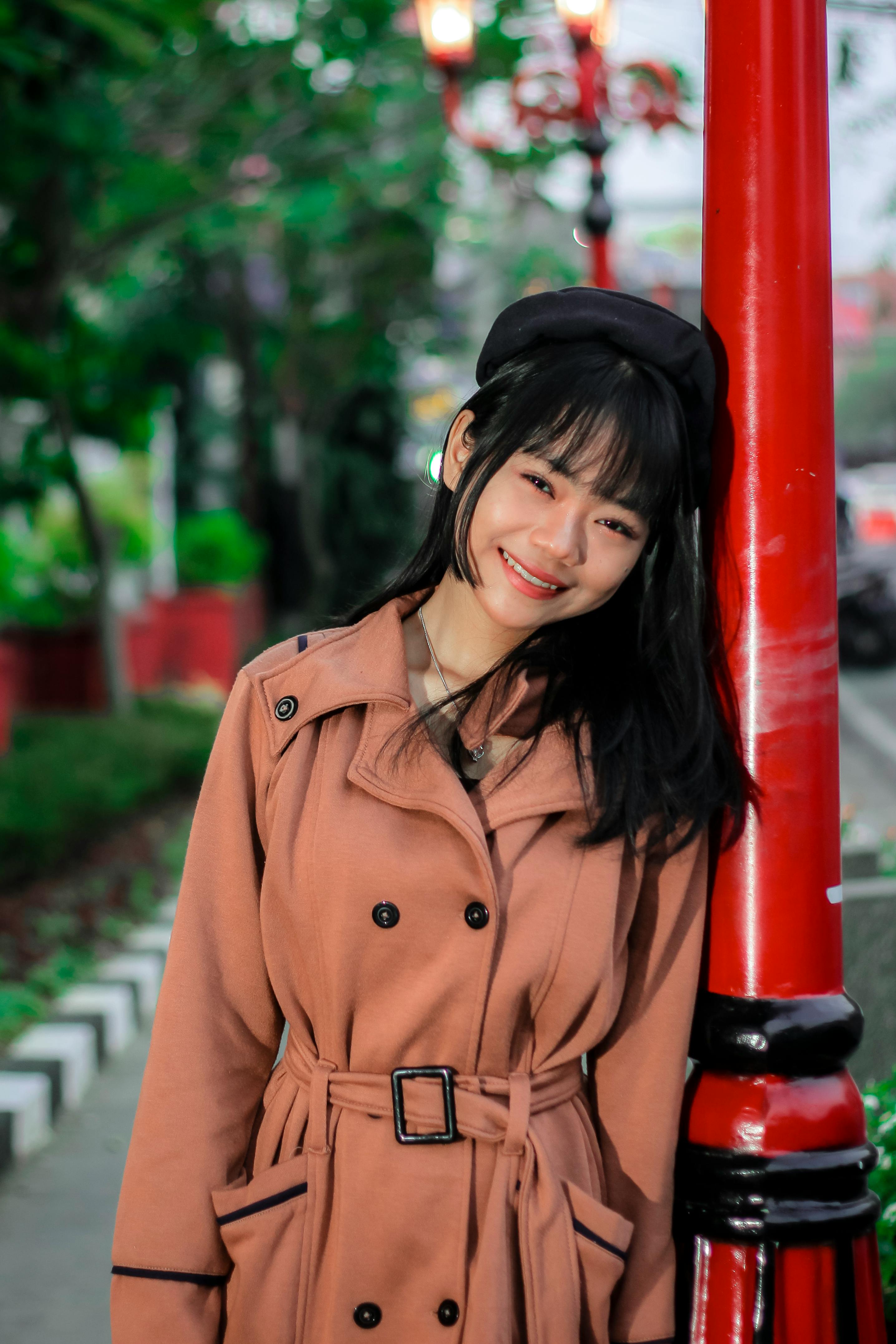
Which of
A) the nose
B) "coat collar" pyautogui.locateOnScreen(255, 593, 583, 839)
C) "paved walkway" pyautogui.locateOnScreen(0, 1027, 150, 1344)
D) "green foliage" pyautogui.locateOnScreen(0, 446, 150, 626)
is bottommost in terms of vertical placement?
"paved walkway" pyautogui.locateOnScreen(0, 1027, 150, 1344)

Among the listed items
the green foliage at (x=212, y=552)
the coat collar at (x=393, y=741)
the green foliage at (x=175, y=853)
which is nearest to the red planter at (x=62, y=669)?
the green foliage at (x=175, y=853)

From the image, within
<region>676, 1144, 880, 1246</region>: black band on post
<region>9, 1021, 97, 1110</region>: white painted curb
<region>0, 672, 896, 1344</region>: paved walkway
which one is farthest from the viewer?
<region>9, 1021, 97, 1110</region>: white painted curb

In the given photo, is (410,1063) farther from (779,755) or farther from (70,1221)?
(70,1221)

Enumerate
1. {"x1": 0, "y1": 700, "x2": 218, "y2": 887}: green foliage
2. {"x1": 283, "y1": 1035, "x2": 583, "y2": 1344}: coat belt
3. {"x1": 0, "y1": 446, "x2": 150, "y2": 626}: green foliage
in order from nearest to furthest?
{"x1": 283, "y1": 1035, "x2": 583, "y2": 1344}: coat belt, {"x1": 0, "y1": 700, "x2": 218, "y2": 887}: green foliage, {"x1": 0, "y1": 446, "x2": 150, "y2": 626}: green foliage

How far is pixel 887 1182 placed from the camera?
2.45 metres

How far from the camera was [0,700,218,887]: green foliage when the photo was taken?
8500mm

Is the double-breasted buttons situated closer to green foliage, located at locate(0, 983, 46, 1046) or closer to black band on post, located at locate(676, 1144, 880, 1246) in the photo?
black band on post, located at locate(676, 1144, 880, 1246)

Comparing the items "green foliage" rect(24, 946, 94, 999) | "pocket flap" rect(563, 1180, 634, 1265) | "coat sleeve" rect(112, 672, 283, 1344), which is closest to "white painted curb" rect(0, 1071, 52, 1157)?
"green foliage" rect(24, 946, 94, 999)

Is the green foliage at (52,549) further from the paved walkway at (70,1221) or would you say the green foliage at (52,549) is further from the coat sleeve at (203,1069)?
the coat sleeve at (203,1069)

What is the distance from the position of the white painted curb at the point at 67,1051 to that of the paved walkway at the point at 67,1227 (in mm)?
64

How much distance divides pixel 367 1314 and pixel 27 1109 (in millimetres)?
3430

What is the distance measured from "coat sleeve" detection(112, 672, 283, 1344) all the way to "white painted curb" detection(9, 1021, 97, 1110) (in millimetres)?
3743

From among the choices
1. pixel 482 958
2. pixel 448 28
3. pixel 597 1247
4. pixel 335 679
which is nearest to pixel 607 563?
pixel 335 679

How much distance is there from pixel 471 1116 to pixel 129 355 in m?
12.5
